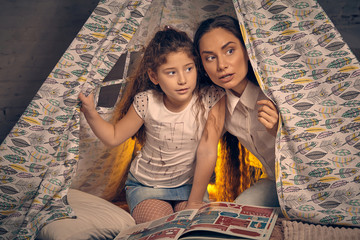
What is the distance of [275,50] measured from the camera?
4.20ft

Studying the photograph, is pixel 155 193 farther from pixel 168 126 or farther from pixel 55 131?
pixel 55 131

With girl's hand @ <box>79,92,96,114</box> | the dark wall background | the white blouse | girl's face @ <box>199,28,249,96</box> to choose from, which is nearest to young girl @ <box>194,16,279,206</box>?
girl's face @ <box>199,28,249,96</box>

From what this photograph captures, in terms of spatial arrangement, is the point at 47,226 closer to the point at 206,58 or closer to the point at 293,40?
the point at 206,58

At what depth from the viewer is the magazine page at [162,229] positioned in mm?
1169

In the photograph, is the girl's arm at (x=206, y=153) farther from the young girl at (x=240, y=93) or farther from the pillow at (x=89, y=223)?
the pillow at (x=89, y=223)

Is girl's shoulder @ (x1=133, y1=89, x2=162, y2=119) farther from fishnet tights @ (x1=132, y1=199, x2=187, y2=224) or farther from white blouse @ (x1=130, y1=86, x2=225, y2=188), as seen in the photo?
fishnet tights @ (x1=132, y1=199, x2=187, y2=224)

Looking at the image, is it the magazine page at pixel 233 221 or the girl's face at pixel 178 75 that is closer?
the magazine page at pixel 233 221

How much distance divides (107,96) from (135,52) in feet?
0.83

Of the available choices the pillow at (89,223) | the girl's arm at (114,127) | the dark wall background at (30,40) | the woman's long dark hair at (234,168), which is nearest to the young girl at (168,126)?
the girl's arm at (114,127)

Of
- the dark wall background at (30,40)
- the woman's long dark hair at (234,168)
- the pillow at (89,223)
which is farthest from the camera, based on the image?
the dark wall background at (30,40)

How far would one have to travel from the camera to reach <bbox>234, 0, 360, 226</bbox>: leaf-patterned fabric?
47.9 inches

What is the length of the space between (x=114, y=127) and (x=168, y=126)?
23 cm

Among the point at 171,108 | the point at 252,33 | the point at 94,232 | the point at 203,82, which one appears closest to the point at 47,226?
the point at 94,232

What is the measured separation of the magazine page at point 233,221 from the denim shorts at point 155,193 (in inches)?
11.6
